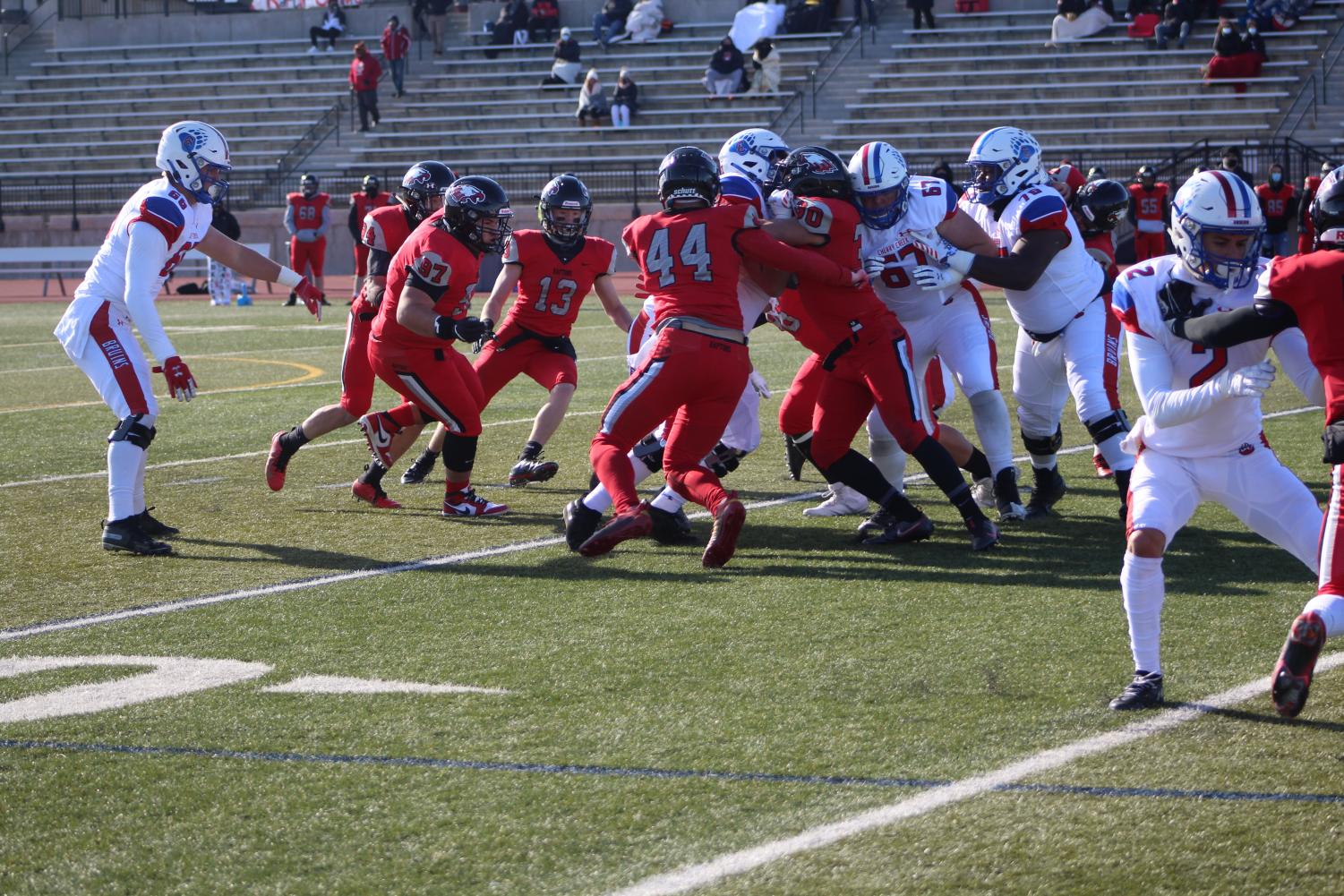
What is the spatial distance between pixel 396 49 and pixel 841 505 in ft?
90.0

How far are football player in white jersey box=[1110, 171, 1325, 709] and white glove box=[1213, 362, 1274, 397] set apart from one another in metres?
0.01

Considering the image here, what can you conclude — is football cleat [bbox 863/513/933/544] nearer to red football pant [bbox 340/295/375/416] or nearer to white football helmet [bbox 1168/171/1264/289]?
white football helmet [bbox 1168/171/1264/289]

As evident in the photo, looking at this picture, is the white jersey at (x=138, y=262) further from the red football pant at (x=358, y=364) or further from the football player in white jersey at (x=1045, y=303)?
the football player in white jersey at (x=1045, y=303)

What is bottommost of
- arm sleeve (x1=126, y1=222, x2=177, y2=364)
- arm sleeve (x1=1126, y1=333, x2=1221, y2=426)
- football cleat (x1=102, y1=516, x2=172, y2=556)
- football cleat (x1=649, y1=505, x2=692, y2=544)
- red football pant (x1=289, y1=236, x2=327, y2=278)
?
red football pant (x1=289, y1=236, x2=327, y2=278)

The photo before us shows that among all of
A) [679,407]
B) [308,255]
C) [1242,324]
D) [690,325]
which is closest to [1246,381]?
[1242,324]

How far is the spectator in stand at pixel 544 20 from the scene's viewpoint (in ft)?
111

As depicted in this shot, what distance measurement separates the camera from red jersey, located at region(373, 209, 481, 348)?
7.71 m

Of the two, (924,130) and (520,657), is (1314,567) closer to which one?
(520,657)

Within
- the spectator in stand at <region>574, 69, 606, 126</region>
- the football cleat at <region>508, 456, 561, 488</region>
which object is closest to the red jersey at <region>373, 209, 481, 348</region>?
the football cleat at <region>508, 456, 561, 488</region>

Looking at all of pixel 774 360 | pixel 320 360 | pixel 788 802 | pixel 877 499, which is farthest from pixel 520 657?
pixel 320 360

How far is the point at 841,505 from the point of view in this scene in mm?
7898

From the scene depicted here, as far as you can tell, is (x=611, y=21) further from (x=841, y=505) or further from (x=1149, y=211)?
(x=841, y=505)

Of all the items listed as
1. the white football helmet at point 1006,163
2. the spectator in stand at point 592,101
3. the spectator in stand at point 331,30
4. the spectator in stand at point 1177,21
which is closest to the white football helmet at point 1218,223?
the white football helmet at point 1006,163

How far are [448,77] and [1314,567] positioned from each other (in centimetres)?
3089
